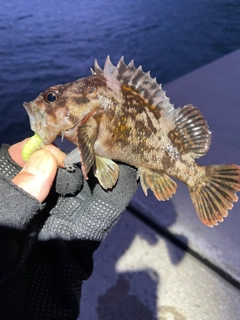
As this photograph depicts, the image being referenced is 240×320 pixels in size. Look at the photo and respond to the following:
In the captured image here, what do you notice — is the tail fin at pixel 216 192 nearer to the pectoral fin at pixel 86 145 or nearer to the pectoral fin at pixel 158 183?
the pectoral fin at pixel 158 183

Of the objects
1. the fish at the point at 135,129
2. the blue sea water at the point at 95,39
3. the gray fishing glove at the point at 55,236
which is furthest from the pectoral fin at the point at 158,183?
the blue sea water at the point at 95,39

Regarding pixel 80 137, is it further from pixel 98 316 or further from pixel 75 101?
pixel 98 316

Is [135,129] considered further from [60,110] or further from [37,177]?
[37,177]

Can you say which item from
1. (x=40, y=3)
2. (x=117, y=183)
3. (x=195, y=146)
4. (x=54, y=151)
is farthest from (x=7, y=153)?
(x=40, y=3)

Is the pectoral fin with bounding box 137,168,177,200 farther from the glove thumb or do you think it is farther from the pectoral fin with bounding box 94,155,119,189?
the glove thumb

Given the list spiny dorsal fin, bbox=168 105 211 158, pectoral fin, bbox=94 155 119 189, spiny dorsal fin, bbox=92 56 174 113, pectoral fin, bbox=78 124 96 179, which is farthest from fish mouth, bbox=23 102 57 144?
spiny dorsal fin, bbox=168 105 211 158
